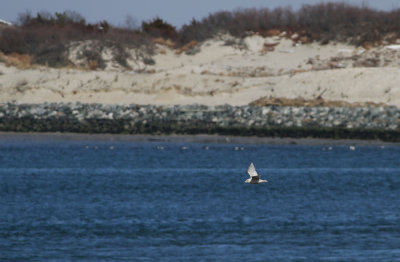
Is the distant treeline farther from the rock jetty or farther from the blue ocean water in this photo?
the blue ocean water

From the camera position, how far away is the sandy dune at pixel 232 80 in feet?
163

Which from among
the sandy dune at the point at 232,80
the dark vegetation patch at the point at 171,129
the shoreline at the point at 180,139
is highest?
the sandy dune at the point at 232,80

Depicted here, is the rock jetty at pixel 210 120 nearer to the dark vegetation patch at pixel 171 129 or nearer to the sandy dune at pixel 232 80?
the dark vegetation patch at pixel 171 129

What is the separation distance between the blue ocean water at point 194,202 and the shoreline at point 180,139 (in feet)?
3.09

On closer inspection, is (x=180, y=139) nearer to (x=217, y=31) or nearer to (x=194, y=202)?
(x=194, y=202)

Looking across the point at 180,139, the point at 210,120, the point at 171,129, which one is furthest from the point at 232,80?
the point at 180,139

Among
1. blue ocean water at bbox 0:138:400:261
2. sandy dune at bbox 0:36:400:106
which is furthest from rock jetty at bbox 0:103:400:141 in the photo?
sandy dune at bbox 0:36:400:106

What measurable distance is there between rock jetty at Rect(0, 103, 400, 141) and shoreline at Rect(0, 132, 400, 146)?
32.1 inches

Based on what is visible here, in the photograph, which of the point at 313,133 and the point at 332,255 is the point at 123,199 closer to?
the point at 332,255

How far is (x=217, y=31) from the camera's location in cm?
6375

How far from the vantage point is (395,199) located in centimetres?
2550

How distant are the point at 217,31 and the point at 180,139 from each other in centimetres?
2422

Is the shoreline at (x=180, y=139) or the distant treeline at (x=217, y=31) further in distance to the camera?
the distant treeline at (x=217, y=31)

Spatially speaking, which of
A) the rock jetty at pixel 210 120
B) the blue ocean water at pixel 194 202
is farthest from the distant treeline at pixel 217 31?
the blue ocean water at pixel 194 202
